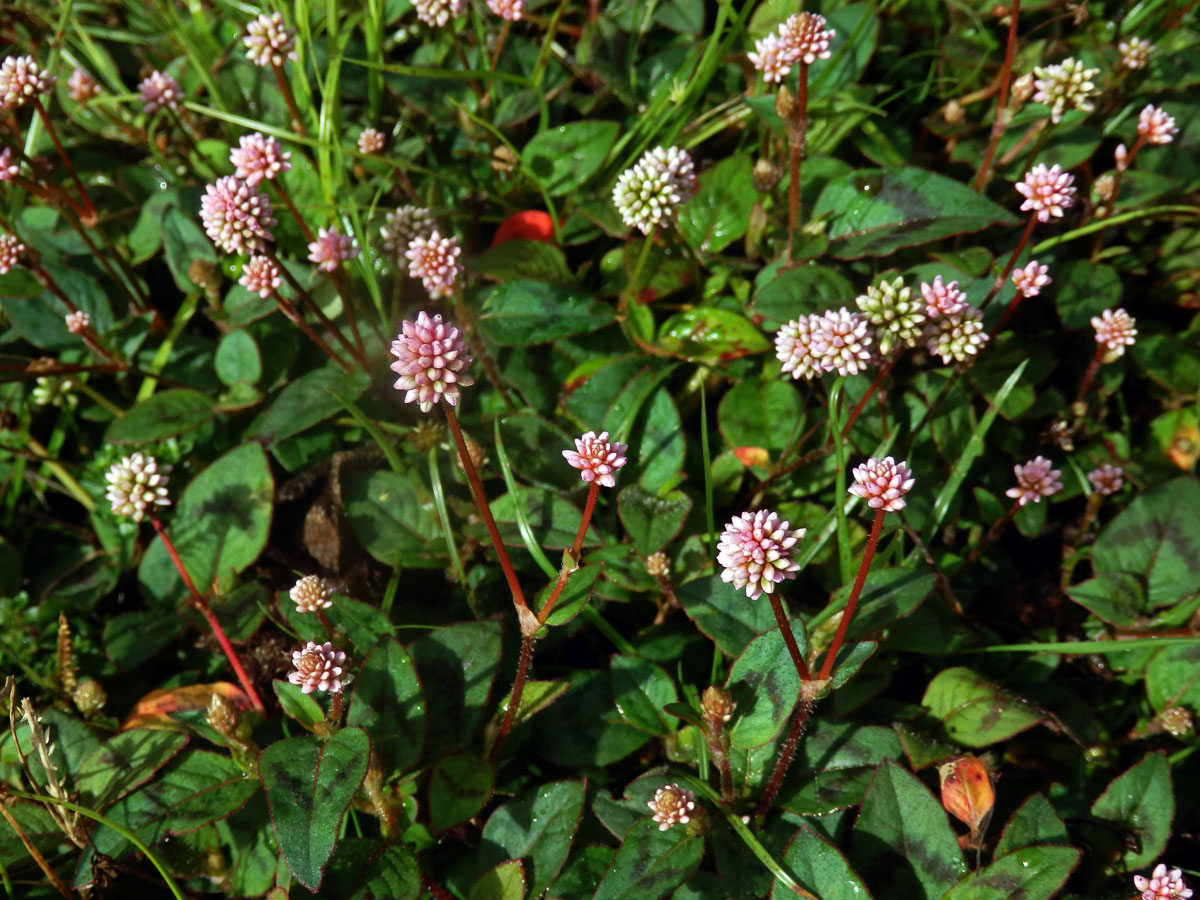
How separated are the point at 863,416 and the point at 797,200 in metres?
0.75

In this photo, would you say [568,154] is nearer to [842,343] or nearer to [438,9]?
[438,9]

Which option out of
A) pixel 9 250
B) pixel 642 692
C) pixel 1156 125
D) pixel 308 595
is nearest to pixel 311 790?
pixel 308 595

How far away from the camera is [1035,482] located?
9.47ft

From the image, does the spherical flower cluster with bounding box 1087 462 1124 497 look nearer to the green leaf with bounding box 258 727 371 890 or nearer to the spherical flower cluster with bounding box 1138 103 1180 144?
the spherical flower cluster with bounding box 1138 103 1180 144

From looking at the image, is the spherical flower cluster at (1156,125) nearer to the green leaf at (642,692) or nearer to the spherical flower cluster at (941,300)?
the spherical flower cluster at (941,300)

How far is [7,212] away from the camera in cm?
384

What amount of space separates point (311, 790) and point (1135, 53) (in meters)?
3.63

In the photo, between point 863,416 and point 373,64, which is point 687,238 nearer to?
point 863,416

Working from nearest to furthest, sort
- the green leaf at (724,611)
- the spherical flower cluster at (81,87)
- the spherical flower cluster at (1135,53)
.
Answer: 1. the green leaf at (724,611)
2. the spherical flower cluster at (1135,53)
3. the spherical flower cluster at (81,87)

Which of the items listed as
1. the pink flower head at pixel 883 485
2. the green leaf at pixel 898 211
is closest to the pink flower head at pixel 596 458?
the pink flower head at pixel 883 485

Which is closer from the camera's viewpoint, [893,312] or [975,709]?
[975,709]

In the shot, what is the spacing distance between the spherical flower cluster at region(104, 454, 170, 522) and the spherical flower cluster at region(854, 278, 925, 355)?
7.27ft

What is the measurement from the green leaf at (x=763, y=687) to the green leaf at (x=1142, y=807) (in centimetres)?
98

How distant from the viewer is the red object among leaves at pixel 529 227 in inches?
136
